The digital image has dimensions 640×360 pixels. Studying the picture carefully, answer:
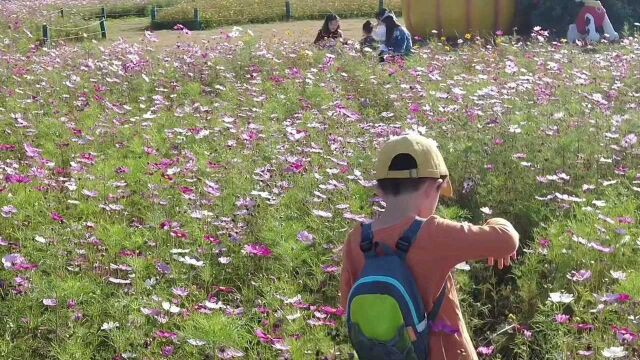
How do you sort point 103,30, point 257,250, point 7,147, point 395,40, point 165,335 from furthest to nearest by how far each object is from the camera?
point 103,30, point 395,40, point 7,147, point 257,250, point 165,335

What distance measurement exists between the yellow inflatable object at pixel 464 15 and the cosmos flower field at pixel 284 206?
5592mm

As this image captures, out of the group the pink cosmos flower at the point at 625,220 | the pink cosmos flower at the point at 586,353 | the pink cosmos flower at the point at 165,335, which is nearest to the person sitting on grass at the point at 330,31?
the pink cosmos flower at the point at 625,220

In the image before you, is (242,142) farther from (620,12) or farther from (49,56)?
(620,12)

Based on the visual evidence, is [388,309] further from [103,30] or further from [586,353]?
[103,30]

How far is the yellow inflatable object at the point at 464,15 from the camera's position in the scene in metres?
14.2

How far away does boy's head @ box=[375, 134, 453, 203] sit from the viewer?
218 cm

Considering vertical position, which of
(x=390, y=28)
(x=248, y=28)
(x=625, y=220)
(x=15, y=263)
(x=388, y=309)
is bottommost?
(x=15, y=263)

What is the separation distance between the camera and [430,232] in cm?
218

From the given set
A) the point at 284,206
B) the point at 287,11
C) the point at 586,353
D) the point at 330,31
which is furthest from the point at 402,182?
the point at 287,11

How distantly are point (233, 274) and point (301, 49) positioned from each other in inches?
262

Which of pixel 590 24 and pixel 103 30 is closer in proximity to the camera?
pixel 590 24

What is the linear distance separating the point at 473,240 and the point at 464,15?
12680 mm

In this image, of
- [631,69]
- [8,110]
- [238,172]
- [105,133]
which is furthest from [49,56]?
[631,69]

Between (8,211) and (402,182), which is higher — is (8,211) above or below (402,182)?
below
